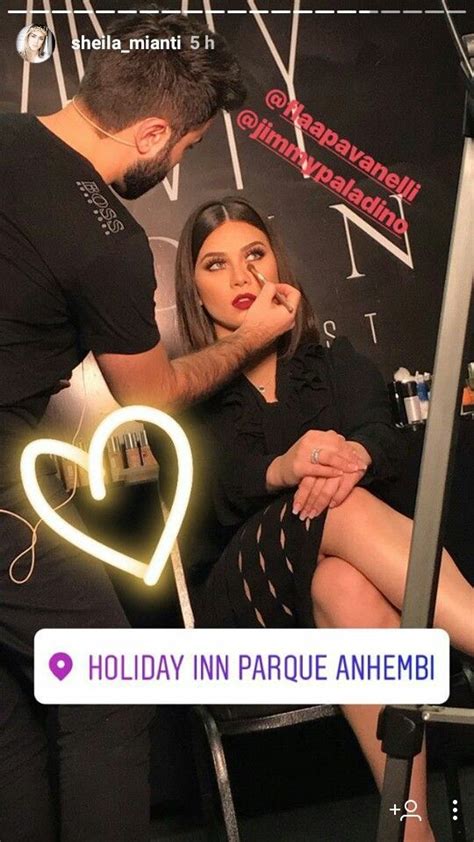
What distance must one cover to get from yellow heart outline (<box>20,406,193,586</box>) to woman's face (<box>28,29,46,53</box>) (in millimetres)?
1039

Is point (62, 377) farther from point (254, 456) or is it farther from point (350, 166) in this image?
point (350, 166)

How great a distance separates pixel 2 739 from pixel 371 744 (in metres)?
0.51

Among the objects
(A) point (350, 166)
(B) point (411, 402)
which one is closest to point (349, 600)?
(B) point (411, 402)

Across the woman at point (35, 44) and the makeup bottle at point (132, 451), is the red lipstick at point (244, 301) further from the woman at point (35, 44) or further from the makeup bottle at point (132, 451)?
the woman at point (35, 44)

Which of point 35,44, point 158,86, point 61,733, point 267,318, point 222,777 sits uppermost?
point 35,44

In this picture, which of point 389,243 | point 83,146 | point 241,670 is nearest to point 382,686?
point 241,670

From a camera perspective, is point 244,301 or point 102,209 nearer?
point 102,209

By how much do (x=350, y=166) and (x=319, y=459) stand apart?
106 centimetres

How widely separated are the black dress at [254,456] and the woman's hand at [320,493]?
0.06 m

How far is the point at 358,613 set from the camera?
1.41 metres

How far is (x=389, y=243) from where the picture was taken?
7.76 ft

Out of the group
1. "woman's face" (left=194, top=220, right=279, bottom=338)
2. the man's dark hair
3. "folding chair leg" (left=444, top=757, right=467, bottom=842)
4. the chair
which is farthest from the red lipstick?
"folding chair leg" (left=444, top=757, right=467, bottom=842)

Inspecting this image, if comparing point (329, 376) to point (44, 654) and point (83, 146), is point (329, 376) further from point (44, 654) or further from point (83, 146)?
point (44, 654)

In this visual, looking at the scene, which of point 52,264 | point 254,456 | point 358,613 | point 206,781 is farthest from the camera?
point 206,781
